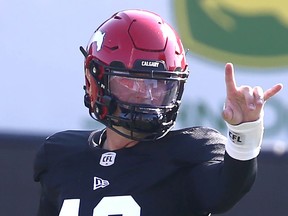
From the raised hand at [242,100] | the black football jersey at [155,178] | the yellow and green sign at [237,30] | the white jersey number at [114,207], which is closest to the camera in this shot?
the raised hand at [242,100]

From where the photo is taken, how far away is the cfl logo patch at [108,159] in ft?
7.68

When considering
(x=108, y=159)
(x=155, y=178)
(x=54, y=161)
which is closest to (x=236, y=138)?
(x=155, y=178)

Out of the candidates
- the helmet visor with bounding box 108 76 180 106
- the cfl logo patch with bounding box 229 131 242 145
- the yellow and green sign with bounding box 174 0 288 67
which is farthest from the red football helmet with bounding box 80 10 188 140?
the yellow and green sign with bounding box 174 0 288 67

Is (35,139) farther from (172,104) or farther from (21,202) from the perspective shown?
(172,104)

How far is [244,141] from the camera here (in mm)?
2041

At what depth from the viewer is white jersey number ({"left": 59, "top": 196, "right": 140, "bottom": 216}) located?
2223mm

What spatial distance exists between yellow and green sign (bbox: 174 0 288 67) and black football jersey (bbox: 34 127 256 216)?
5.31 ft

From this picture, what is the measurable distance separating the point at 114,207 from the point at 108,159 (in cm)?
15

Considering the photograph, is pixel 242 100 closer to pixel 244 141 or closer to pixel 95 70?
pixel 244 141

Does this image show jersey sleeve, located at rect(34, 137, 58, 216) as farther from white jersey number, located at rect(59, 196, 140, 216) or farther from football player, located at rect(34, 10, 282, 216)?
white jersey number, located at rect(59, 196, 140, 216)

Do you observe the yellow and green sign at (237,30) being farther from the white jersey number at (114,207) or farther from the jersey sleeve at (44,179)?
the white jersey number at (114,207)

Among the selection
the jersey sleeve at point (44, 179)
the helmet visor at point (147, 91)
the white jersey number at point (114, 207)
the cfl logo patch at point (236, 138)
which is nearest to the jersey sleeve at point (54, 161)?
the jersey sleeve at point (44, 179)

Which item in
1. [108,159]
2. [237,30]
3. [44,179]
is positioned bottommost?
[237,30]

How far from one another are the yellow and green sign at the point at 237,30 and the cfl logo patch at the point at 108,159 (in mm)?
1655
